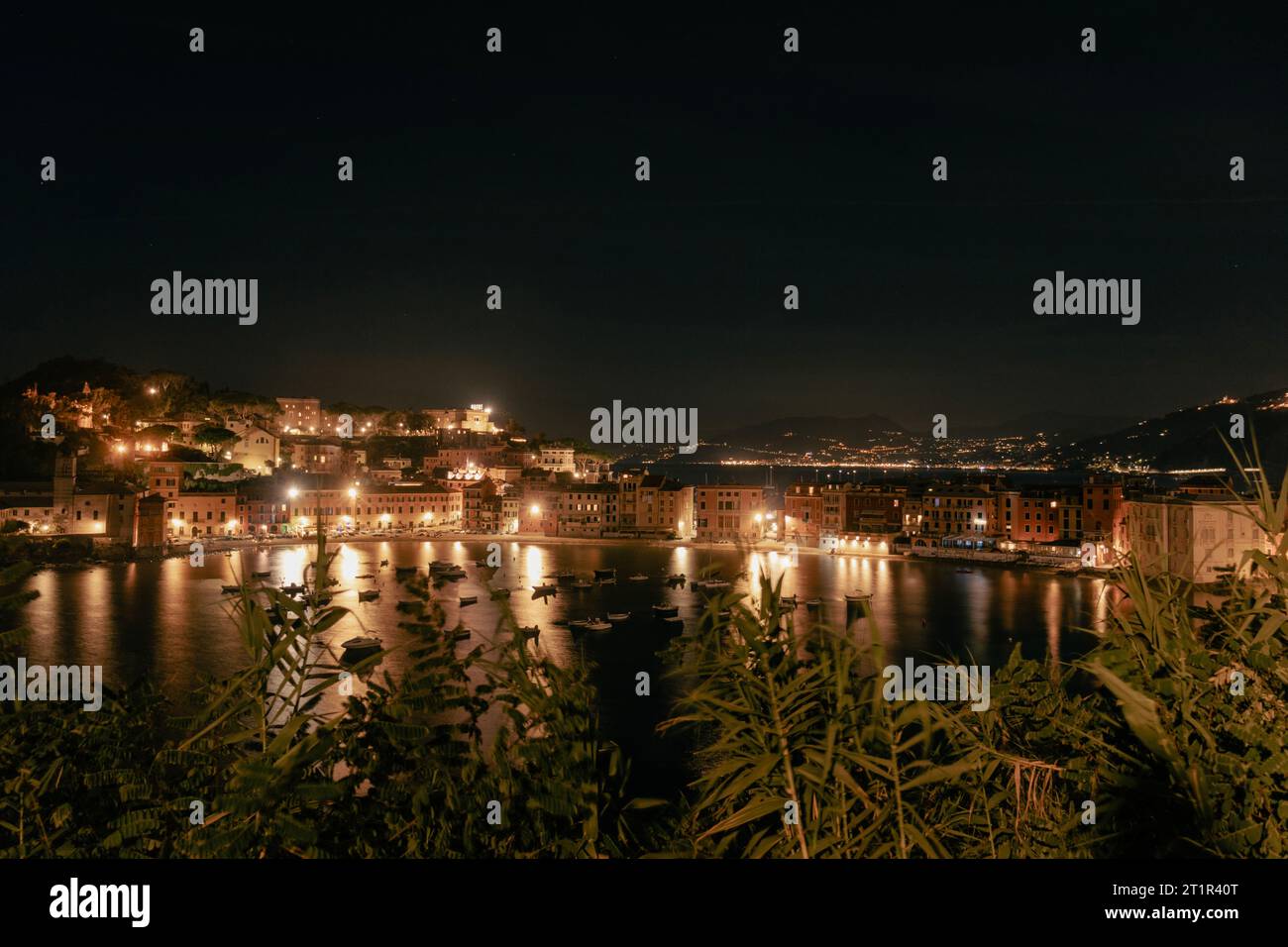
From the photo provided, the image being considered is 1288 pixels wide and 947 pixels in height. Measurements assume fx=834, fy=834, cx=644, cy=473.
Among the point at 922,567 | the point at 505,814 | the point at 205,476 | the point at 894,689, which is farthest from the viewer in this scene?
the point at 205,476

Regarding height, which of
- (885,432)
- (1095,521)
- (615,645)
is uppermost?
(885,432)

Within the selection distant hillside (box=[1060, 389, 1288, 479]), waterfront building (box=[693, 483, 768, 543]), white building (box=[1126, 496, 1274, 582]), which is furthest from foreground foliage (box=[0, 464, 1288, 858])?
distant hillside (box=[1060, 389, 1288, 479])

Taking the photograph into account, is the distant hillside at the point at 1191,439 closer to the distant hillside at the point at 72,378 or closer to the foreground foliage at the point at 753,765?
the foreground foliage at the point at 753,765

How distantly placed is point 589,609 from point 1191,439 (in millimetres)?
51429

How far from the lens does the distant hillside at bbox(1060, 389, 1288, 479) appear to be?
3912 centimetres

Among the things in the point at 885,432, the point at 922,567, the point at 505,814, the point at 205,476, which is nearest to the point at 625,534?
the point at 922,567

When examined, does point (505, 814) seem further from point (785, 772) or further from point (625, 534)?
point (625, 534)

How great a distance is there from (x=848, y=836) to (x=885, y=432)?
12025 cm

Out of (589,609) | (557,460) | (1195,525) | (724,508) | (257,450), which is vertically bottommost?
(589,609)

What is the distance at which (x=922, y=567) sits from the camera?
2609cm

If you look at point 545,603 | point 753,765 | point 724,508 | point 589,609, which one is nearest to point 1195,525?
point 589,609

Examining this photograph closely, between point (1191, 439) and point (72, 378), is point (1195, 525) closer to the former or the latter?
point (72, 378)

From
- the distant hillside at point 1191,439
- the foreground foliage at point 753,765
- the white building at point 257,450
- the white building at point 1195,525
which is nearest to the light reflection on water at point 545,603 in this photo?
the white building at point 1195,525

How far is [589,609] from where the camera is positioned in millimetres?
19391
